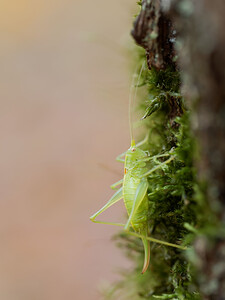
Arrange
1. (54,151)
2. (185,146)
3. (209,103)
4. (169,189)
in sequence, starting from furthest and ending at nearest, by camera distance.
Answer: (54,151) < (169,189) < (185,146) < (209,103)

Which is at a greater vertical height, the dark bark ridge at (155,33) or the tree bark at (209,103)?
the dark bark ridge at (155,33)

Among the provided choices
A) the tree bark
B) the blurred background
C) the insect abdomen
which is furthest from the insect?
the blurred background

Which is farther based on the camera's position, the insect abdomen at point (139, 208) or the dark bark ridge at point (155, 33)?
the insect abdomen at point (139, 208)

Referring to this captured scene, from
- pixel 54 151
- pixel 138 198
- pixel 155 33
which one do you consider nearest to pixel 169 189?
pixel 138 198

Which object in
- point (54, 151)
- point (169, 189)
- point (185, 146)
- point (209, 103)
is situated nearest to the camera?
point (209, 103)

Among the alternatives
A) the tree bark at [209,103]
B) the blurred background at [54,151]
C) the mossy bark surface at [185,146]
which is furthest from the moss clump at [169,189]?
the blurred background at [54,151]

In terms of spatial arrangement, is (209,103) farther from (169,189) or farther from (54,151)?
(54,151)

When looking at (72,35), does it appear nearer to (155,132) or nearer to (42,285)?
(42,285)

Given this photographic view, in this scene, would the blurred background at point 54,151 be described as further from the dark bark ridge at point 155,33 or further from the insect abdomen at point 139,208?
the dark bark ridge at point 155,33

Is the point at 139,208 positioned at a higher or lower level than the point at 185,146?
lower
